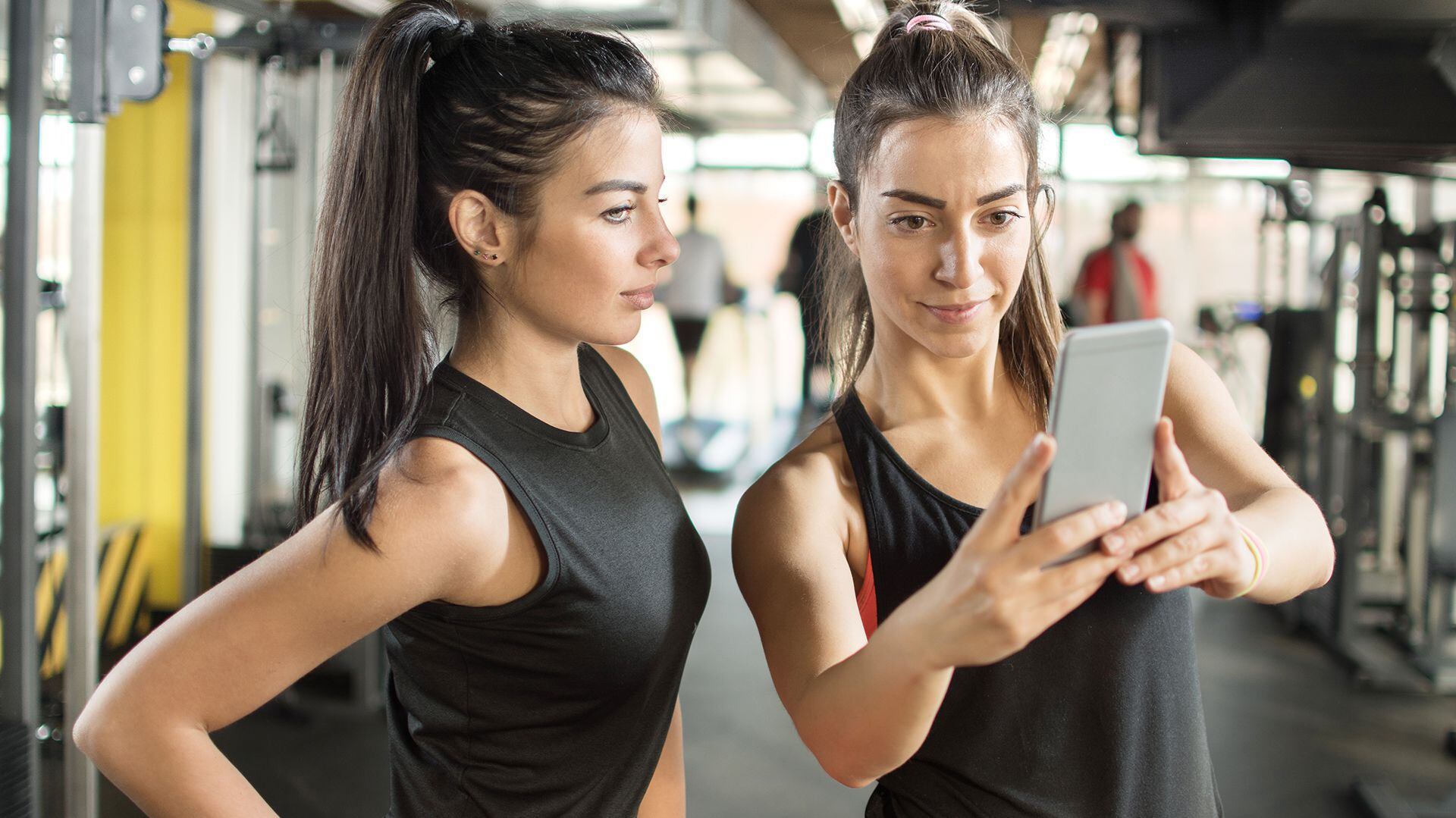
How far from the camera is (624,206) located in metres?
1.15

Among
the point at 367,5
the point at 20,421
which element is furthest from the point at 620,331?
the point at 367,5

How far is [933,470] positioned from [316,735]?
307 centimetres

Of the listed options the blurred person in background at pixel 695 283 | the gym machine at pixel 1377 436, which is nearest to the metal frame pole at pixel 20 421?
the gym machine at pixel 1377 436

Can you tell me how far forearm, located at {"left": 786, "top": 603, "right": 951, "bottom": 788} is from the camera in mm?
895

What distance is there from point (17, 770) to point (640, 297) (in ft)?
6.06

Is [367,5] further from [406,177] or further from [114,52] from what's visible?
[406,177]

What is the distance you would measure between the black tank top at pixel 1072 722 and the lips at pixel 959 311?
200mm

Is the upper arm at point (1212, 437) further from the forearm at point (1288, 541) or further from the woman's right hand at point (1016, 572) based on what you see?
the woman's right hand at point (1016, 572)

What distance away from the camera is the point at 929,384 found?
128 centimetres

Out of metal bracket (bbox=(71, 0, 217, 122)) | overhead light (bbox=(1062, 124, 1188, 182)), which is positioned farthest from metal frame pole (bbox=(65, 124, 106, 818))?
overhead light (bbox=(1062, 124, 1188, 182))

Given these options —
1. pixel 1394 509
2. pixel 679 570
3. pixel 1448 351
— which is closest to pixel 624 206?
pixel 679 570

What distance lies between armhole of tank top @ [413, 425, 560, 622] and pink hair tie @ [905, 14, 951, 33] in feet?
2.14

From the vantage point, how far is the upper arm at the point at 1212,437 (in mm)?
1188

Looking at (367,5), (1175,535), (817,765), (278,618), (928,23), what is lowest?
(817,765)
